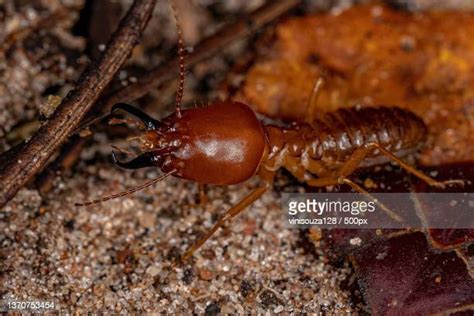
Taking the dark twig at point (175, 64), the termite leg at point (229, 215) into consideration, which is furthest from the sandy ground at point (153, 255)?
the dark twig at point (175, 64)

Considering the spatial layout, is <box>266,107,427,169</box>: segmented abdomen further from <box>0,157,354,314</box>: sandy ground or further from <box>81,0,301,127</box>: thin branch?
<box>81,0,301,127</box>: thin branch

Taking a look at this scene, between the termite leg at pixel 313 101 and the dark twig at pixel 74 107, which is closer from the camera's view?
the dark twig at pixel 74 107

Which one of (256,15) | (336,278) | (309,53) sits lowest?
(336,278)

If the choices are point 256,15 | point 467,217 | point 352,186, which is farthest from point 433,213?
point 256,15

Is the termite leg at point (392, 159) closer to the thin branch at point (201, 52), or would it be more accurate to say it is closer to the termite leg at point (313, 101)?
the termite leg at point (313, 101)

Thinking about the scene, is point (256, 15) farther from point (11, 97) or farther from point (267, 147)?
point (11, 97)

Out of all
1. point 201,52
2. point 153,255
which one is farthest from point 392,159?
point 153,255

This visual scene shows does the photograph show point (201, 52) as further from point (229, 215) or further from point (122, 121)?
point (229, 215)

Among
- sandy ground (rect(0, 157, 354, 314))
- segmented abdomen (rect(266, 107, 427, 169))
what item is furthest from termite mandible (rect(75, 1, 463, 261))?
Result: sandy ground (rect(0, 157, 354, 314))
